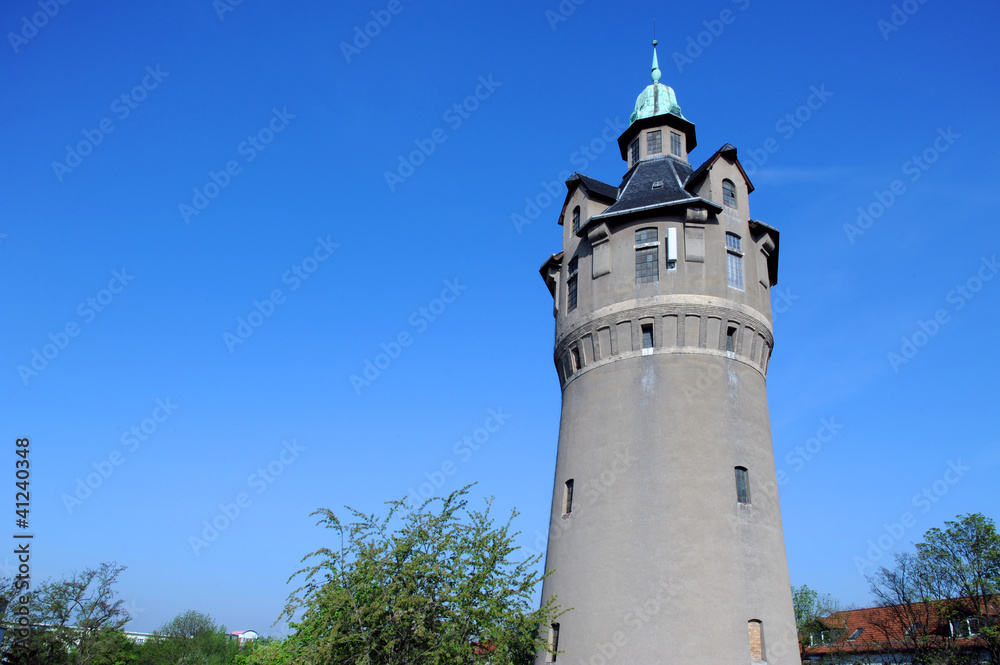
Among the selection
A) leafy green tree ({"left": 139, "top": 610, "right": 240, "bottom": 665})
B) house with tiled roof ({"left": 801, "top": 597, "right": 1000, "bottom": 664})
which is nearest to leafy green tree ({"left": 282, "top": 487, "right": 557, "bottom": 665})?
house with tiled roof ({"left": 801, "top": 597, "right": 1000, "bottom": 664})

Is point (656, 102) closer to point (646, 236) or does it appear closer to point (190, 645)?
point (646, 236)

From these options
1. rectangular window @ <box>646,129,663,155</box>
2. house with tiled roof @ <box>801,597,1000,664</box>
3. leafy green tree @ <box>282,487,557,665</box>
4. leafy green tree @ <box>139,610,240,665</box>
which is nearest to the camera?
leafy green tree @ <box>282,487,557,665</box>

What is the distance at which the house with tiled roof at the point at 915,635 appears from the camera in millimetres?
39250

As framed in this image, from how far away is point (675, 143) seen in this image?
3106cm

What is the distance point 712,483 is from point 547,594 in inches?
237

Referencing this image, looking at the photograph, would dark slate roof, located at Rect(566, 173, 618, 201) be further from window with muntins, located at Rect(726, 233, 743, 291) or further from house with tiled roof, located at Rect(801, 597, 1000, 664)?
house with tiled roof, located at Rect(801, 597, 1000, 664)

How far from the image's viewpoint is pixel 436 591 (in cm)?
2025

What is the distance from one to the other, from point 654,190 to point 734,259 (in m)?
4.00

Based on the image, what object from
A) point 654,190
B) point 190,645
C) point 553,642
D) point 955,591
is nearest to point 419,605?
point 553,642

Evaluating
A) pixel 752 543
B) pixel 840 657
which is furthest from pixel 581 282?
pixel 840 657

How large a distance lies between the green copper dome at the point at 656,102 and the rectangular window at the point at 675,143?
829 millimetres

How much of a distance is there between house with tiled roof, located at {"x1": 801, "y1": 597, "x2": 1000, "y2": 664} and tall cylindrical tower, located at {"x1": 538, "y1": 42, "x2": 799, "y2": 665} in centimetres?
2237

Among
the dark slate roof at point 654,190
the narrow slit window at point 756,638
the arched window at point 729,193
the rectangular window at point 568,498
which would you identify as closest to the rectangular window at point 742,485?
the narrow slit window at point 756,638

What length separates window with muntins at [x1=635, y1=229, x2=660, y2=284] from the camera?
24766mm
